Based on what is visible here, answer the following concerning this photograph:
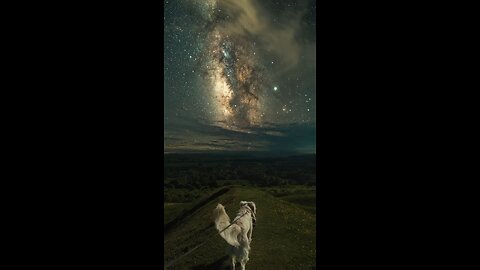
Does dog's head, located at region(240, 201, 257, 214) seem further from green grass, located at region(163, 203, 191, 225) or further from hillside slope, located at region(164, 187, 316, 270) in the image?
green grass, located at region(163, 203, 191, 225)

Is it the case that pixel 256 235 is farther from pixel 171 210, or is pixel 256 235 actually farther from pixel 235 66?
pixel 235 66

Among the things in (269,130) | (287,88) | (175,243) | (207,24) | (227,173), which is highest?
(207,24)

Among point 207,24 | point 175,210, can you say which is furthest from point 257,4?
point 175,210

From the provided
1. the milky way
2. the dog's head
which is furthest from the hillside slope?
the milky way

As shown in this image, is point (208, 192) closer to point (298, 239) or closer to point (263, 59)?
point (298, 239)

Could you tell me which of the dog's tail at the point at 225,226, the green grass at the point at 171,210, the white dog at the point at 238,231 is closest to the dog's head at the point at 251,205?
the white dog at the point at 238,231
